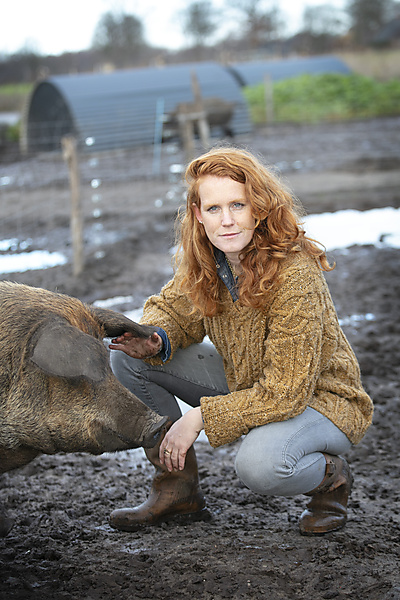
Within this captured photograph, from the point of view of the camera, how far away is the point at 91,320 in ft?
7.55

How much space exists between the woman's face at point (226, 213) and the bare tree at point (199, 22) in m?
42.1

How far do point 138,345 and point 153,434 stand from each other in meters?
0.44

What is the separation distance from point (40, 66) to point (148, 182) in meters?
28.5

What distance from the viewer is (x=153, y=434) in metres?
2.20

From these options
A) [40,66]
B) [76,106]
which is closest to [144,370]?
[76,106]

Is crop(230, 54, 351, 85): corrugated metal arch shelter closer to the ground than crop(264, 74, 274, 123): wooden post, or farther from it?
farther from it

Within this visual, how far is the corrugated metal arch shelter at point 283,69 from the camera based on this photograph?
23.6 metres

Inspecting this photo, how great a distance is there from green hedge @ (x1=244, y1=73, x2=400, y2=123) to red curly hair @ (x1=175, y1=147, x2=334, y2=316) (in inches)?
774

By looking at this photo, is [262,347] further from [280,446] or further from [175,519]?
[175,519]

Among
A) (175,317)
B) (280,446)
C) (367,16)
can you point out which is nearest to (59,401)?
(175,317)

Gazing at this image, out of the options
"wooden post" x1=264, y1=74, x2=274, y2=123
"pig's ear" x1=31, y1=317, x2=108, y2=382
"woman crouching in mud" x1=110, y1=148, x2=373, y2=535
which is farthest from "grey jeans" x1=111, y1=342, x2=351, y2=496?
"wooden post" x1=264, y1=74, x2=274, y2=123

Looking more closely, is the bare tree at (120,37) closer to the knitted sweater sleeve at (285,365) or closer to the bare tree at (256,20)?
the bare tree at (256,20)

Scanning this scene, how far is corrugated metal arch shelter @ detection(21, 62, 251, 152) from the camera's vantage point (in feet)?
52.1

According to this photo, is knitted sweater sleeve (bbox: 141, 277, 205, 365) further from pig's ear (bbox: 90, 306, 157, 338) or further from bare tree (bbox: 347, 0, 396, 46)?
bare tree (bbox: 347, 0, 396, 46)
